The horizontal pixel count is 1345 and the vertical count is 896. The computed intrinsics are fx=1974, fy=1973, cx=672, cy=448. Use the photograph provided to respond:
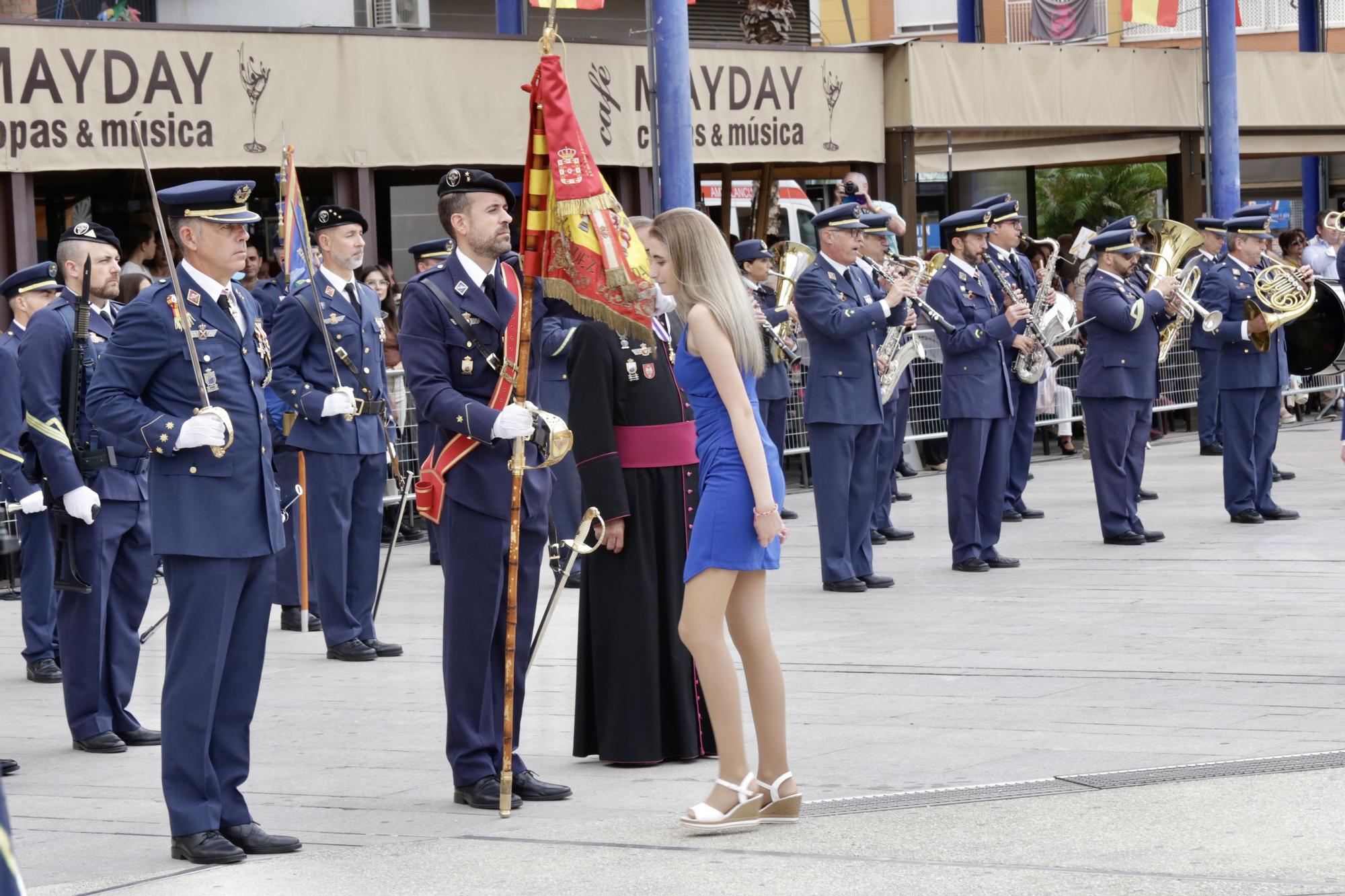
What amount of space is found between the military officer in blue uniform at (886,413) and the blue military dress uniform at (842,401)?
166 millimetres

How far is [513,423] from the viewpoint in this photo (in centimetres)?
611

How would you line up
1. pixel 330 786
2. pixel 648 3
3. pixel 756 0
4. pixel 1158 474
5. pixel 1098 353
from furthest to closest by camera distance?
pixel 756 0 → pixel 1158 474 → pixel 648 3 → pixel 1098 353 → pixel 330 786

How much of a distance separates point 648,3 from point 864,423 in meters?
5.08

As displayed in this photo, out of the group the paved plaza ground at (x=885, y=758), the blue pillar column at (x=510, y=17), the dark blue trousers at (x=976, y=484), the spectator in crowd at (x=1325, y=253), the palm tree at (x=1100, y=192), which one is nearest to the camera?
the paved plaza ground at (x=885, y=758)

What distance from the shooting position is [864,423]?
1136 centimetres

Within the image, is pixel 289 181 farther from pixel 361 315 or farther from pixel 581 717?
pixel 581 717

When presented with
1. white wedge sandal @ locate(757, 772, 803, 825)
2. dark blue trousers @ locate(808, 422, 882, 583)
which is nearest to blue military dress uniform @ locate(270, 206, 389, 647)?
dark blue trousers @ locate(808, 422, 882, 583)

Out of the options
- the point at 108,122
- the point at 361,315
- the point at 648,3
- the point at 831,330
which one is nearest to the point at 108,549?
→ the point at 361,315

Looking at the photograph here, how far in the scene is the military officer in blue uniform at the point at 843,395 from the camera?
11.2 metres

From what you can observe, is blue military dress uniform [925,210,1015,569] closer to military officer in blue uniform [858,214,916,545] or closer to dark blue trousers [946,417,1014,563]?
dark blue trousers [946,417,1014,563]

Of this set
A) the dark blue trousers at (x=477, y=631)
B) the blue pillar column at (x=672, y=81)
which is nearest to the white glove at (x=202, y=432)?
the dark blue trousers at (x=477, y=631)

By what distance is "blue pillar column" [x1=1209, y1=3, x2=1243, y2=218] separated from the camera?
20672mm

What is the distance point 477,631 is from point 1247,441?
8.22m

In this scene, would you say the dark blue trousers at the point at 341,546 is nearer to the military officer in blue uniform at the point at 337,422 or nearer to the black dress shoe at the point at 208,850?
the military officer in blue uniform at the point at 337,422
